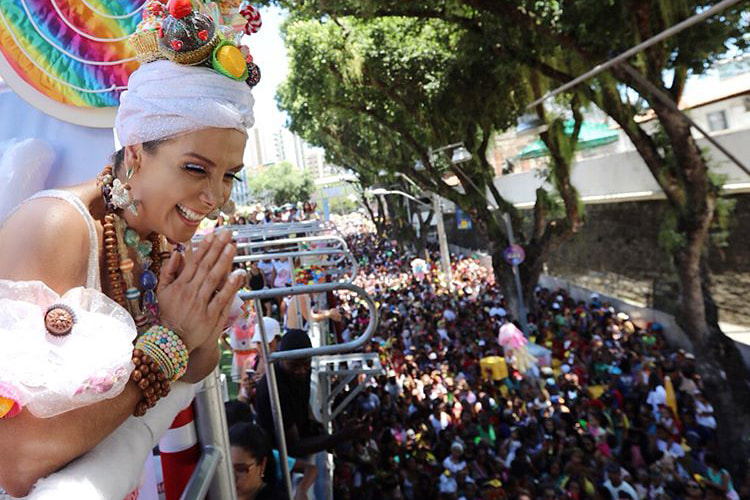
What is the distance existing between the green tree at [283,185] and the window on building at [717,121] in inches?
1823

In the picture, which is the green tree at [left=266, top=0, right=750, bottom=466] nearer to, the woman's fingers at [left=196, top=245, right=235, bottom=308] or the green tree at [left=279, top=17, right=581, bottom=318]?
the green tree at [left=279, top=17, right=581, bottom=318]

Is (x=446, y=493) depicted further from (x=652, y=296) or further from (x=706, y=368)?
(x=652, y=296)

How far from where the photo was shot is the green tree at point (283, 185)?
60.7 meters

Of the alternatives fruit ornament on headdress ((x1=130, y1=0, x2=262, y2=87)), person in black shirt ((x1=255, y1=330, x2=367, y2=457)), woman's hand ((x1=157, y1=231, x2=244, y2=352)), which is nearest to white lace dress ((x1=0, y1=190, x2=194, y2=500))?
woman's hand ((x1=157, y1=231, x2=244, y2=352))

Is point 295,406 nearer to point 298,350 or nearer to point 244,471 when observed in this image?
point 244,471

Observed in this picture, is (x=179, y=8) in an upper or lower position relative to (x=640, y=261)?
upper

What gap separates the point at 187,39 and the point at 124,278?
21.5 inches

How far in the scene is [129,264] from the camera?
3.92 ft

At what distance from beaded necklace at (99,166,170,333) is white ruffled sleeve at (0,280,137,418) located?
270 millimetres

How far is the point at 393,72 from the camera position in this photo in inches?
482

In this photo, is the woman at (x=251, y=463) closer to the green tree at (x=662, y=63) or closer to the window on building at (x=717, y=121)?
the green tree at (x=662, y=63)

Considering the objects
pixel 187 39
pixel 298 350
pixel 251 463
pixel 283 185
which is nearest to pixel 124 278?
pixel 187 39

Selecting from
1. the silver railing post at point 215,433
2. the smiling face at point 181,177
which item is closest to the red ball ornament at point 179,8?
the smiling face at point 181,177

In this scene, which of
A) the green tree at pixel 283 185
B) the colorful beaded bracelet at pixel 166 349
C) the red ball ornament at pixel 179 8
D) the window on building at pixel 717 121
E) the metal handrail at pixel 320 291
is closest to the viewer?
the colorful beaded bracelet at pixel 166 349
